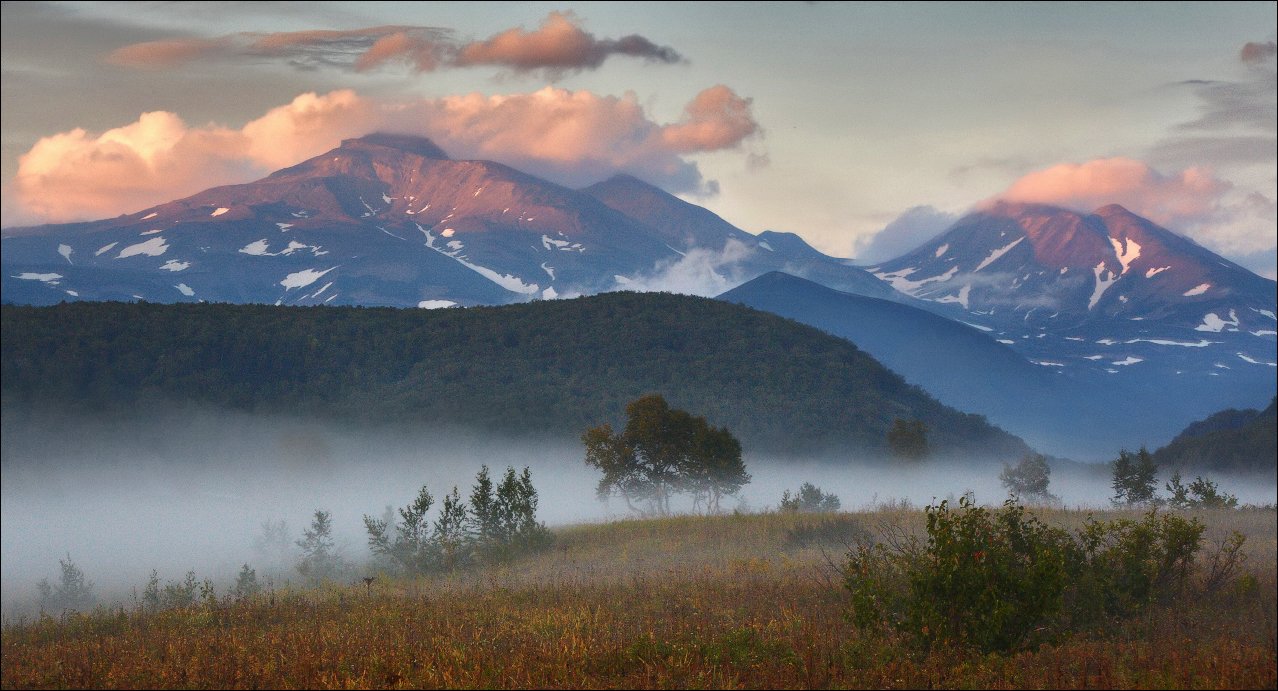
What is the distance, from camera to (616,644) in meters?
11.7

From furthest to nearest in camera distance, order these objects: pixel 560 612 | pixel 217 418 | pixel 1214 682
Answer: pixel 217 418 → pixel 560 612 → pixel 1214 682

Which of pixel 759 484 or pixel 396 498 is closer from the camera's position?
pixel 759 484

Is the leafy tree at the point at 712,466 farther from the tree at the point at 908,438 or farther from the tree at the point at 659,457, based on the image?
the tree at the point at 908,438

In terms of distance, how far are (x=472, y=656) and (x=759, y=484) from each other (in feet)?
416

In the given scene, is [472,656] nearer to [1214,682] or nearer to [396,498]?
[1214,682]

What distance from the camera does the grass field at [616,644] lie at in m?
10.2

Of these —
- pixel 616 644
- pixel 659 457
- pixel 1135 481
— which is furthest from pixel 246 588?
pixel 1135 481

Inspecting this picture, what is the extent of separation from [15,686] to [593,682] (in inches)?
265

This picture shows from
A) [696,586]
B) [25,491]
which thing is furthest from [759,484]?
[25,491]

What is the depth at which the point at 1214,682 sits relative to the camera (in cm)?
969

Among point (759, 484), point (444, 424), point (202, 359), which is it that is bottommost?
point (759, 484)

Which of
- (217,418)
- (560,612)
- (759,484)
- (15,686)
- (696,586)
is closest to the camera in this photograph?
(15,686)

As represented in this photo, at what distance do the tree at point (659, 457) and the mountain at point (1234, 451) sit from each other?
25.0 m

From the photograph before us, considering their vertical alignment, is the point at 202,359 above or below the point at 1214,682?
above
